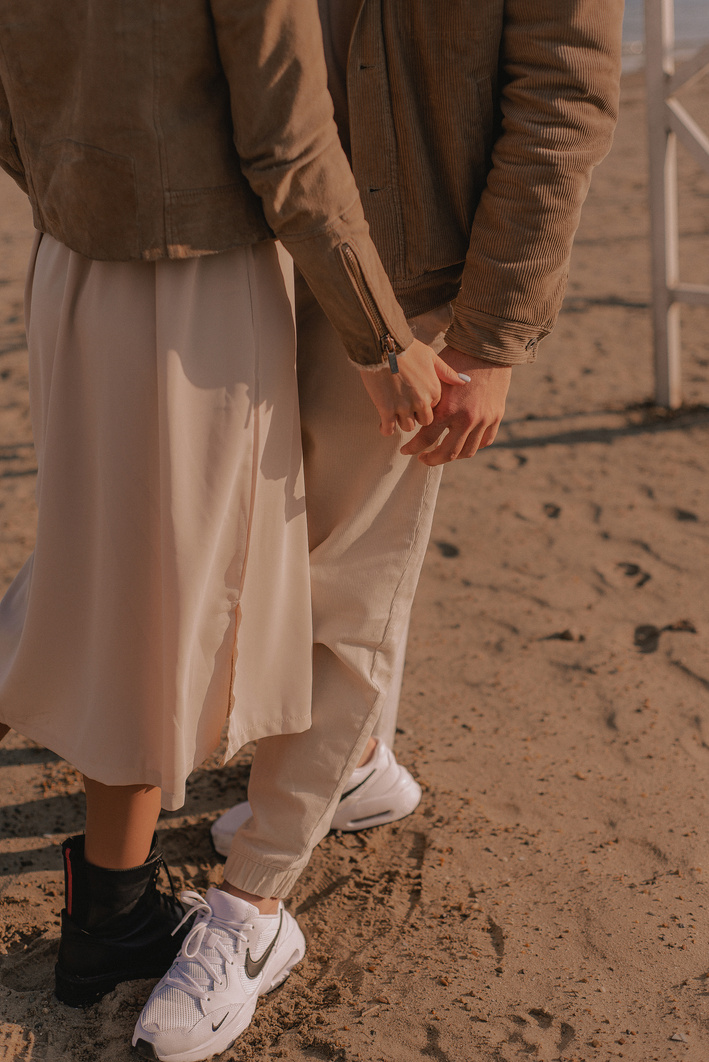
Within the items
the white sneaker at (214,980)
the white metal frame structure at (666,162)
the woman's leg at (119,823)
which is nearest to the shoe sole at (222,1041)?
the white sneaker at (214,980)

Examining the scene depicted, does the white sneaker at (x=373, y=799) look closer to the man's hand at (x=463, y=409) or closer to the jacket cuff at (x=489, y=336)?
the man's hand at (x=463, y=409)

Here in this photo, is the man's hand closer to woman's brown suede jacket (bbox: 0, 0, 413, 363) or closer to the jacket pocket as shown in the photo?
woman's brown suede jacket (bbox: 0, 0, 413, 363)

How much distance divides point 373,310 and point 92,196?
374 millimetres

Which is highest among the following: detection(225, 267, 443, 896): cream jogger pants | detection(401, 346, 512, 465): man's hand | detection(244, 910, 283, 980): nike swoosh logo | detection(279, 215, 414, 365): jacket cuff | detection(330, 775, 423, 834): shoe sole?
detection(279, 215, 414, 365): jacket cuff

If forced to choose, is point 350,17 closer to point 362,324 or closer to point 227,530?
point 362,324

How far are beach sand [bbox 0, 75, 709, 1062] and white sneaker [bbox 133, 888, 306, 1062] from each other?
0.06 metres

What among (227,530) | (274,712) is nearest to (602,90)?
(227,530)

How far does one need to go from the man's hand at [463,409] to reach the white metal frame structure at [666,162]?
8.34ft

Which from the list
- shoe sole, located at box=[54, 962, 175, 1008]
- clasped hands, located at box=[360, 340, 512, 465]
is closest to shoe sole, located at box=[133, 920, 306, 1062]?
shoe sole, located at box=[54, 962, 175, 1008]

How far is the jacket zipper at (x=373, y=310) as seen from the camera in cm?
120

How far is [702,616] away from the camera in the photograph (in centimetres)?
270

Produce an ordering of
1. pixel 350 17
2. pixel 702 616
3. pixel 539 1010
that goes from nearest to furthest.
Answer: pixel 350 17, pixel 539 1010, pixel 702 616

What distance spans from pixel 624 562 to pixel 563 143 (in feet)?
6.30

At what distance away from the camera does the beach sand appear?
1595 millimetres
